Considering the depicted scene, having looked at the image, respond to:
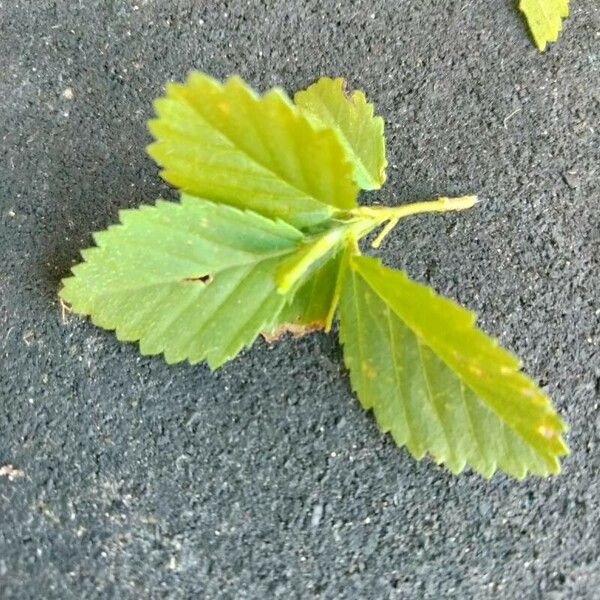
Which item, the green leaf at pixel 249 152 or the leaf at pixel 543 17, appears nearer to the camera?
the green leaf at pixel 249 152

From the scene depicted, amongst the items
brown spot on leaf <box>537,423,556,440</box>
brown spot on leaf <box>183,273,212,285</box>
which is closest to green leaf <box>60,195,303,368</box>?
brown spot on leaf <box>183,273,212,285</box>

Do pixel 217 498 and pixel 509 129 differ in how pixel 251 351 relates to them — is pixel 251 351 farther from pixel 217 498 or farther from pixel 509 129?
pixel 509 129

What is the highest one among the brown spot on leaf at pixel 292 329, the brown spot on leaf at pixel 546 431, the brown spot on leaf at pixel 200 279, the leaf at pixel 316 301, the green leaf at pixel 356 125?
the green leaf at pixel 356 125

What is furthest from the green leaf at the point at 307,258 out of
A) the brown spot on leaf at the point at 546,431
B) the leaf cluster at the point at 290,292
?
the brown spot on leaf at the point at 546,431

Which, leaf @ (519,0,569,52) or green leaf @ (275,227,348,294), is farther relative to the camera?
leaf @ (519,0,569,52)

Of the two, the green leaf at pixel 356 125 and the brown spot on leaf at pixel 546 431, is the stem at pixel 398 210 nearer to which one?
the green leaf at pixel 356 125

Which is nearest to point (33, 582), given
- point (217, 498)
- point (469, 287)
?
point (217, 498)

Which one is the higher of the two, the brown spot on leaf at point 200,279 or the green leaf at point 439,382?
the brown spot on leaf at point 200,279

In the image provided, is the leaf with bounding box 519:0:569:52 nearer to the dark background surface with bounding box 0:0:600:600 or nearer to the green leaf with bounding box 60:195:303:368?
the dark background surface with bounding box 0:0:600:600
